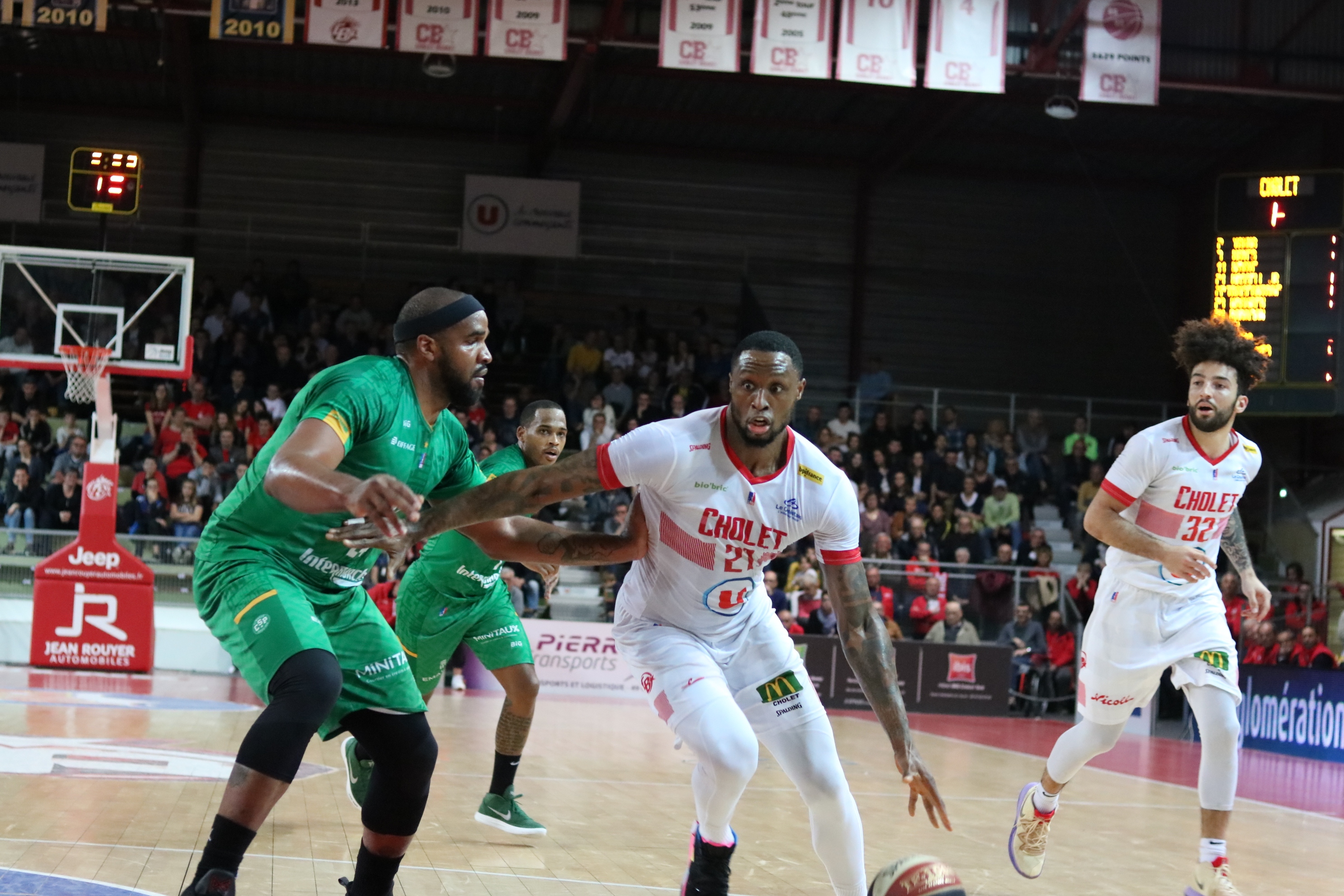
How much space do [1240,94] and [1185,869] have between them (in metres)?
19.8

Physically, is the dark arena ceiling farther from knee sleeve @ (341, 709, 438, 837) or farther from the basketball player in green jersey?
knee sleeve @ (341, 709, 438, 837)

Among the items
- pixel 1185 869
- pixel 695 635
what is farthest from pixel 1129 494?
pixel 695 635

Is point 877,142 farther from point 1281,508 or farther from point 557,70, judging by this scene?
point 1281,508

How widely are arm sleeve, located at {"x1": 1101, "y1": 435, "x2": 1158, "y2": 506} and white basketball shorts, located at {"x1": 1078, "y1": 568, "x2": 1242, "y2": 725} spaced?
472mm

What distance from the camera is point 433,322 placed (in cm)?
492

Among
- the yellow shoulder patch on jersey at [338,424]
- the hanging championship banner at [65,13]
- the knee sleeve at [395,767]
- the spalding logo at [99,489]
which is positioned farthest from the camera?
the hanging championship banner at [65,13]

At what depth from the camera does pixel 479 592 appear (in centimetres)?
762

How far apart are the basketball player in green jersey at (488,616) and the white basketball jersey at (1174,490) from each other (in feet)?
9.54

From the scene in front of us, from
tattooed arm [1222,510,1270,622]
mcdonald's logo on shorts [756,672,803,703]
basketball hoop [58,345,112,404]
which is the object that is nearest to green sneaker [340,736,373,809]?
mcdonald's logo on shorts [756,672,803,703]

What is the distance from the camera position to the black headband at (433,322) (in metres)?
4.92

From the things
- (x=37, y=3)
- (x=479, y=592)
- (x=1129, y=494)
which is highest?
(x=37, y=3)

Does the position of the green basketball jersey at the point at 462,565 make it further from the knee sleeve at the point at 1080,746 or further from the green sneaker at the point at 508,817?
the knee sleeve at the point at 1080,746

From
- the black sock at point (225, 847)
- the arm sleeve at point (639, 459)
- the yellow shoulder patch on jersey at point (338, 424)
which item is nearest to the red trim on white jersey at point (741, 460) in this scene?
the arm sleeve at point (639, 459)

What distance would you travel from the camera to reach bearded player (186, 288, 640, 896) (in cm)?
435
